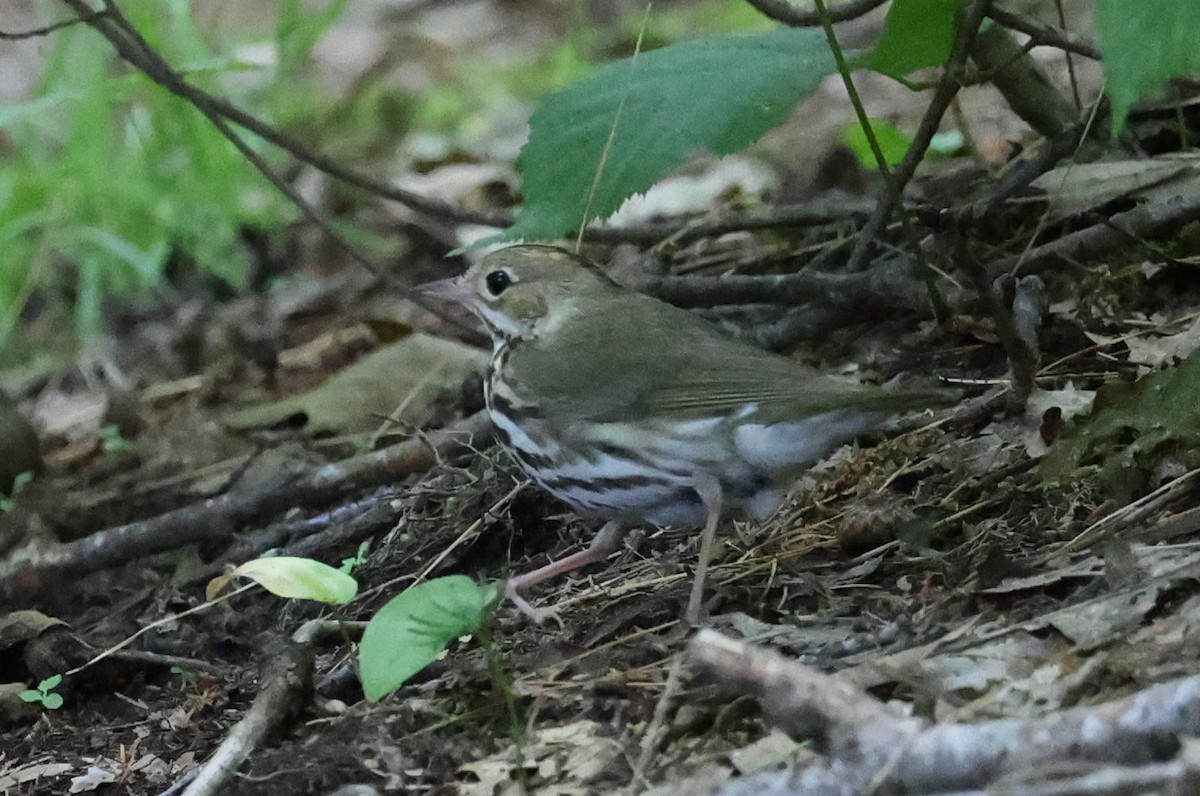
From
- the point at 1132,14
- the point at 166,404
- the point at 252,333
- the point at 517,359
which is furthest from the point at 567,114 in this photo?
the point at 252,333

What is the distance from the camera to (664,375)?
2287mm

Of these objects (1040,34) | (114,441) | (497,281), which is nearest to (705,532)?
(497,281)

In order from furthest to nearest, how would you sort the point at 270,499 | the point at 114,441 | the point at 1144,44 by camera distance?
the point at 114,441, the point at 270,499, the point at 1144,44

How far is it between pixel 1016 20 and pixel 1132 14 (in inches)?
42.7

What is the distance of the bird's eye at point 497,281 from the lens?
105 inches

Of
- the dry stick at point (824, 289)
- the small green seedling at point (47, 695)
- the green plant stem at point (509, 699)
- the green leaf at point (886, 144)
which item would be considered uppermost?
the green leaf at point (886, 144)

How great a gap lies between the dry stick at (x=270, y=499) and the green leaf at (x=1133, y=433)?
1325mm

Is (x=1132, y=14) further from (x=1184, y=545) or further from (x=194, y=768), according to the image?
(x=194, y=768)

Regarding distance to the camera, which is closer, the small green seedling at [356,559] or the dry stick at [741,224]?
the small green seedling at [356,559]

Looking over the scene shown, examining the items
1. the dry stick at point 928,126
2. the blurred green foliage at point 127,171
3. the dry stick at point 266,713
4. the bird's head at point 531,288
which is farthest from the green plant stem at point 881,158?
the blurred green foliage at point 127,171

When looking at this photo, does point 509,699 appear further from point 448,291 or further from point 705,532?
point 448,291

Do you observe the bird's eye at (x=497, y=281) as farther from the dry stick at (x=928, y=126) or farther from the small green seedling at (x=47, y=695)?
the small green seedling at (x=47, y=695)

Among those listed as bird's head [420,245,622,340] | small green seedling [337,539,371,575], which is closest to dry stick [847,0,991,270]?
bird's head [420,245,622,340]

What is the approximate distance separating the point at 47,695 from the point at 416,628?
38.7 inches
